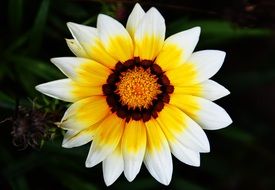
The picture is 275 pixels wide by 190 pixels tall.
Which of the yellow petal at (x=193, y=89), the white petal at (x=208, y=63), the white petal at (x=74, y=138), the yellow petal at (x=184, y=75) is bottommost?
the white petal at (x=74, y=138)

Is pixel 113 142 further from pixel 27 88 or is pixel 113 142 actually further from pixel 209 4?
pixel 209 4

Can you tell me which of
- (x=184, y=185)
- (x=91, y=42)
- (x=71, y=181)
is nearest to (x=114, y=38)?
(x=91, y=42)

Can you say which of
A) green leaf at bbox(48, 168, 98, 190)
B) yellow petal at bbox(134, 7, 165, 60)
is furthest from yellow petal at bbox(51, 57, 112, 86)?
green leaf at bbox(48, 168, 98, 190)

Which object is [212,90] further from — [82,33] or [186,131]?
[82,33]

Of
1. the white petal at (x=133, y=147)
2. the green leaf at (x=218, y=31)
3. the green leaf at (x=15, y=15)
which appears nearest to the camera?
the white petal at (x=133, y=147)

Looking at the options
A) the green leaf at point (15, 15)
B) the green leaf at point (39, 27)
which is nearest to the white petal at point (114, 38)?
the green leaf at point (39, 27)

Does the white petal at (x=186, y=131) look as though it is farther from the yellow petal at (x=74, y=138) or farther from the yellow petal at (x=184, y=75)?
the yellow petal at (x=74, y=138)

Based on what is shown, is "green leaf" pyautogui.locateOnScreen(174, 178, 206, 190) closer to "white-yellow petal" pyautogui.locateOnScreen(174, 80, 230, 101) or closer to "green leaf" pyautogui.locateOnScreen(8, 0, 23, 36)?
"white-yellow petal" pyautogui.locateOnScreen(174, 80, 230, 101)
